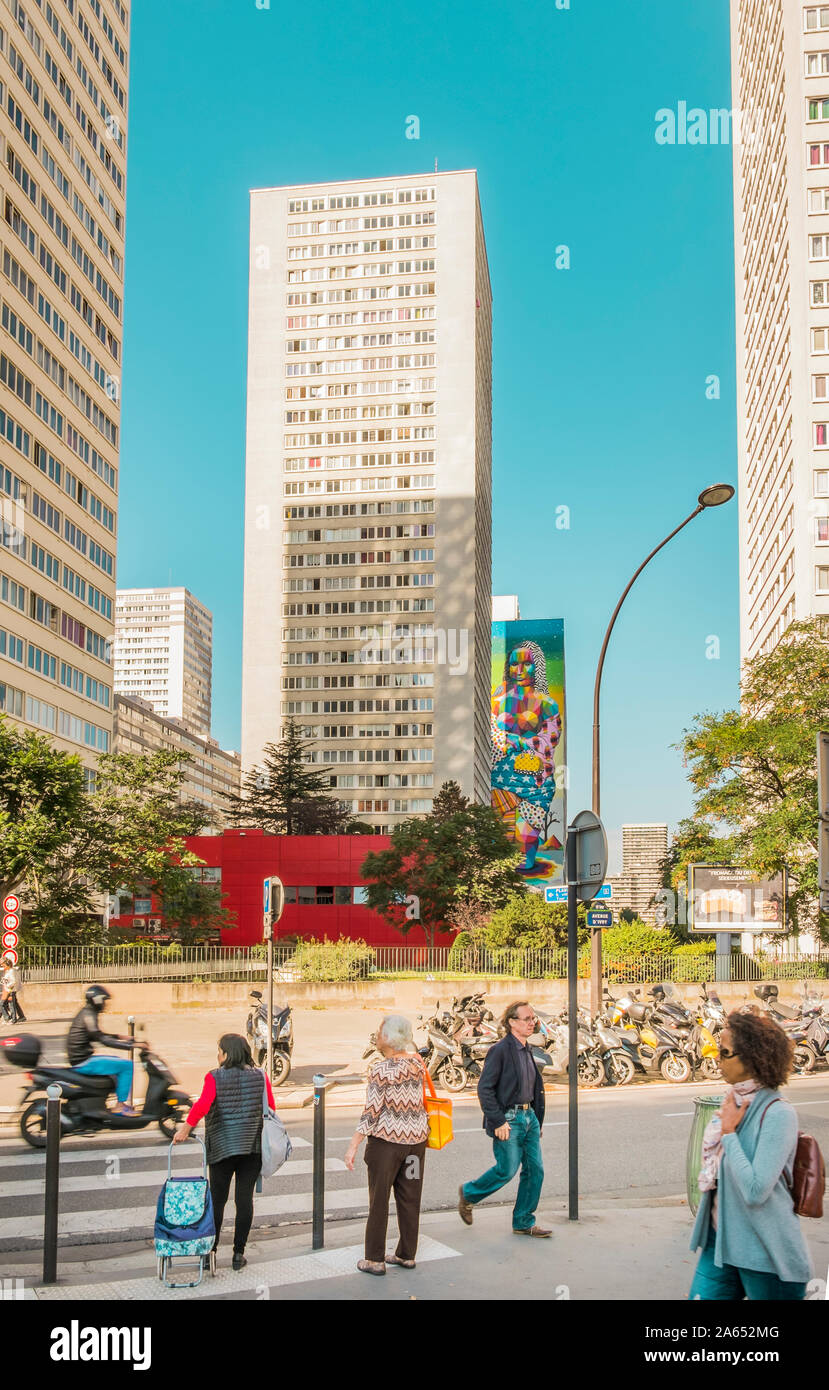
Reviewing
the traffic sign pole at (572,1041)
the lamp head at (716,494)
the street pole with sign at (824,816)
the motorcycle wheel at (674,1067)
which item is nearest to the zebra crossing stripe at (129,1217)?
the traffic sign pole at (572,1041)

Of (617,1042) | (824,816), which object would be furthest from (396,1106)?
(617,1042)

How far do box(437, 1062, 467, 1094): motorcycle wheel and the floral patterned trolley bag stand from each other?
9.53m

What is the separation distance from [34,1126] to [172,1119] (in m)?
1.53

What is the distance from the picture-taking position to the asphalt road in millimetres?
9062

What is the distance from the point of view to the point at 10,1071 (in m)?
18.3

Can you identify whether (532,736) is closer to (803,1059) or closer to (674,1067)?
(803,1059)

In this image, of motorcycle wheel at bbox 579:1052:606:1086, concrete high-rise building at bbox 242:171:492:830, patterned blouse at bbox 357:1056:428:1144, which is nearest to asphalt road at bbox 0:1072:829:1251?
motorcycle wheel at bbox 579:1052:606:1086

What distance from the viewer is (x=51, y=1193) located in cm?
676

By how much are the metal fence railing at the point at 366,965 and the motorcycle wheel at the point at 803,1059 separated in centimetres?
1152

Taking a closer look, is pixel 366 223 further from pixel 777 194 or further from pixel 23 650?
pixel 23 650

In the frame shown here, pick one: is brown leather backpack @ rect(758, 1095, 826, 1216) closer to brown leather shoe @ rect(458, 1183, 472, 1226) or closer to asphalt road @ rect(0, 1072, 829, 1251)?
brown leather shoe @ rect(458, 1183, 472, 1226)
